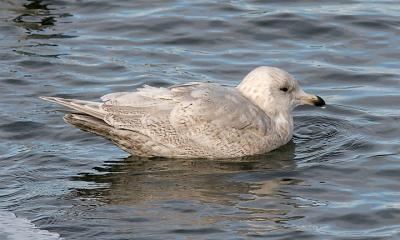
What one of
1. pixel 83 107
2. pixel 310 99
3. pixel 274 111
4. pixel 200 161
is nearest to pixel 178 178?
pixel 200 161

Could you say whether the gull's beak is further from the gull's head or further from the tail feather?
the tail feather

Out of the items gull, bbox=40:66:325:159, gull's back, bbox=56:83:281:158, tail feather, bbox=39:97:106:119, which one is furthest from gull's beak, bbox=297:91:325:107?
tail feather, bbox=39:97:106:119

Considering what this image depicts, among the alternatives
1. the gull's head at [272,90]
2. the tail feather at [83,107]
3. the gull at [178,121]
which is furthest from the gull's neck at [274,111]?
the tail feather at [83,107]

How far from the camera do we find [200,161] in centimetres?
1069

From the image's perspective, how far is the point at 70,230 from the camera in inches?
348

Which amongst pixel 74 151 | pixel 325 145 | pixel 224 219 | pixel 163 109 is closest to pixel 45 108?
pixel 74 151

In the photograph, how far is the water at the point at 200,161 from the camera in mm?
9094

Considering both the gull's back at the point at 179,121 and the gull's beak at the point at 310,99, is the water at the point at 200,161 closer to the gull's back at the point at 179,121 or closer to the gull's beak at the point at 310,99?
the gull's back at the point at 179,121

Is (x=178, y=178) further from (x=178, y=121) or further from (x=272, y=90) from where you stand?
(x=272, y=90)

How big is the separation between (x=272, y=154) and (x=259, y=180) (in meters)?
0.87

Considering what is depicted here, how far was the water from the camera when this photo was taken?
29.8 feet

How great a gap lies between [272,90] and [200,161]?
39.1 inches

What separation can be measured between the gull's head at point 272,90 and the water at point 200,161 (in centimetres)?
40

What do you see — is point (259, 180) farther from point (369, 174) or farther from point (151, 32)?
point (151, 32)
